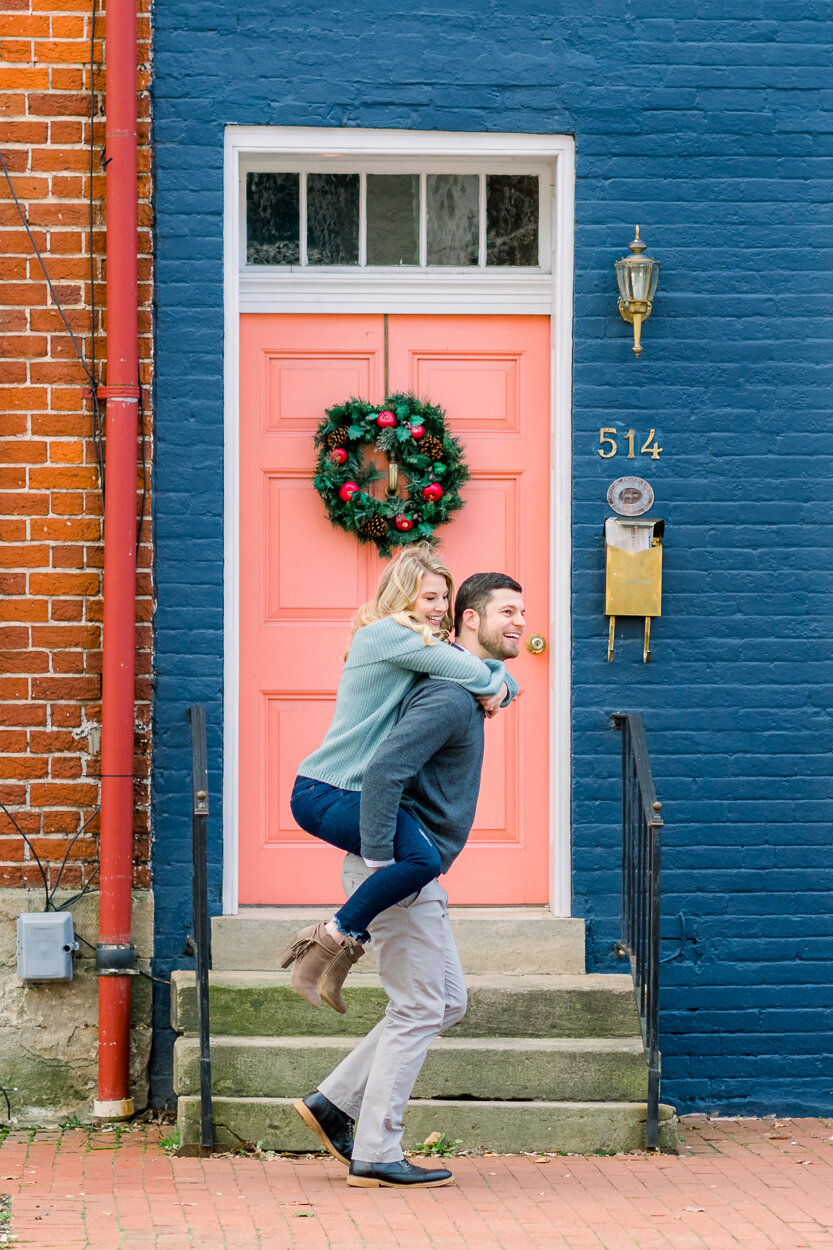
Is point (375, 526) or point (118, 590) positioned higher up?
point (375, 526)

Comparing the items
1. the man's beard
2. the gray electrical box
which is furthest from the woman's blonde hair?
the gray electrical box

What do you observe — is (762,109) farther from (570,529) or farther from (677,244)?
(570,529)

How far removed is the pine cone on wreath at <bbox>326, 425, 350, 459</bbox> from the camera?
5750 mm

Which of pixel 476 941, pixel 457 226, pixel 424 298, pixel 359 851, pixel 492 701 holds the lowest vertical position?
pixel 476 941

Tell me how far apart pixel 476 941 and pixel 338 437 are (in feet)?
6.47

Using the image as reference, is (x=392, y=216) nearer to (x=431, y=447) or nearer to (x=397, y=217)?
(x=397, y=217)

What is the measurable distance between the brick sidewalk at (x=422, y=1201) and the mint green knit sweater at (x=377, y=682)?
122cm

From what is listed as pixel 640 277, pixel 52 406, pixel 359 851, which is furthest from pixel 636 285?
pixel 359 851

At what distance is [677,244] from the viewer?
19.0 ft

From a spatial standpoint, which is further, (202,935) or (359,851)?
(202,935)

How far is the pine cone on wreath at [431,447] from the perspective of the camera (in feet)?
18.9

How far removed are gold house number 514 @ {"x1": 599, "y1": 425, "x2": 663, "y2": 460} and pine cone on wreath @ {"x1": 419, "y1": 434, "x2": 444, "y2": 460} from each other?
617 millimetres

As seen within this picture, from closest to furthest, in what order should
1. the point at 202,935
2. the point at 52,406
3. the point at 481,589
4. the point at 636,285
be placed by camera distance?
the point at 481,589
the point at 202,935
the point at 52,406
the point at 636,285

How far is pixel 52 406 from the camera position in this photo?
18.1ft
